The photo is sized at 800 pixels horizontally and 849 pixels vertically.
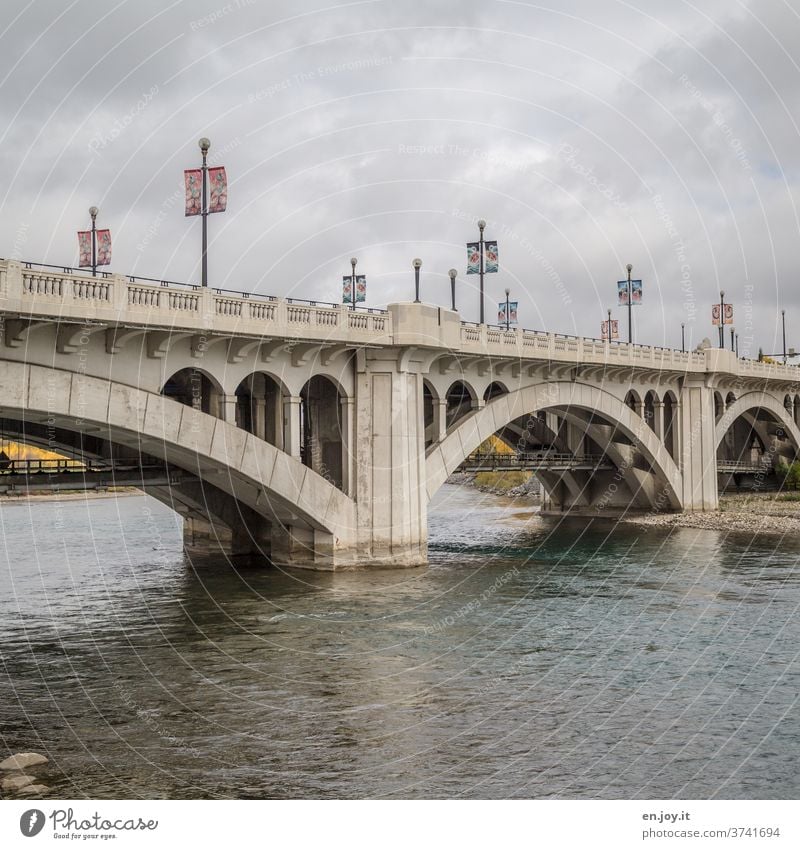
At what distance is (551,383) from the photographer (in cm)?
5803

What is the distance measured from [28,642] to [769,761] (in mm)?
21012

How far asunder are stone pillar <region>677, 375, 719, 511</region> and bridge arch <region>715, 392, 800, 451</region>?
8.85ft

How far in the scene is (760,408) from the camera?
306ft

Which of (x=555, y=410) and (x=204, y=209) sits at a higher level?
(x=204, y=209)

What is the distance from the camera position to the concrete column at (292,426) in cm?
4116

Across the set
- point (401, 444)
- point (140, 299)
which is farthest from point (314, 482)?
point (140, 299)

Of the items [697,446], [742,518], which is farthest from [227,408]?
[697,446]

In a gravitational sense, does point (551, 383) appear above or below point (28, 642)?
above

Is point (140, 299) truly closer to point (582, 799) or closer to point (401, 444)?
point (401, 444)

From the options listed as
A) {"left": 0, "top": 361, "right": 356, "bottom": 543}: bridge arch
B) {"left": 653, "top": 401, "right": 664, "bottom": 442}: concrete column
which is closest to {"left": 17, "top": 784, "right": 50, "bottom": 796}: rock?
{"left": 0, "top": 361, "right": 356, "bottom": 543}: bridge arch

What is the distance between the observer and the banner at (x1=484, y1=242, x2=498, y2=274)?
5300 cm

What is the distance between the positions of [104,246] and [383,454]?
562 inches

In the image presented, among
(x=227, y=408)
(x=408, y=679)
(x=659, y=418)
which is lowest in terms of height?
(x=408, y=679)

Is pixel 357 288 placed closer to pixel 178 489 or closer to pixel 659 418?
pixel 178 489
